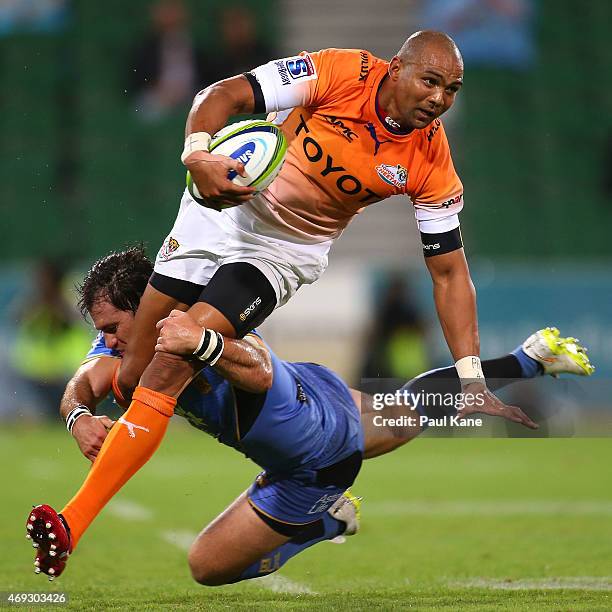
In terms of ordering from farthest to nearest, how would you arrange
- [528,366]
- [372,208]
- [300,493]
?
[372,208]
[528,366]
[300,493]

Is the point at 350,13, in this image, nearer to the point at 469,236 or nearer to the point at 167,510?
the point at 469,236

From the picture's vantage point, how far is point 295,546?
18.9ft

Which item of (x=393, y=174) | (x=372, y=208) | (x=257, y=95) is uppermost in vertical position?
(x=257, y=95)

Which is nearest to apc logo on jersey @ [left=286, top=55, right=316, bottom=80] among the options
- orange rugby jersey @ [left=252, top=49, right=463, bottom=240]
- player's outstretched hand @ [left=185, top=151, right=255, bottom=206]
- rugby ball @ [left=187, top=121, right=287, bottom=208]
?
orange rugby jersey @ [left=252, top=49, right=463, bottom=240]

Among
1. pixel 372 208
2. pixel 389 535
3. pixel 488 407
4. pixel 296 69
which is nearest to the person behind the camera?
pixel 296 69

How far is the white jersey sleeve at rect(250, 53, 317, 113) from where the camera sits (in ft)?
16.1

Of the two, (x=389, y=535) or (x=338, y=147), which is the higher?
(x=338, y=147)

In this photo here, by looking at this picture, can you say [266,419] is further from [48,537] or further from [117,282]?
[48,537]

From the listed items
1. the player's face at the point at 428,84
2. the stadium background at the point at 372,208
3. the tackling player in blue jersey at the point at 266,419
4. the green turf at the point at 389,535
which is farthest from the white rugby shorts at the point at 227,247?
the stadium background at the point at 372,208

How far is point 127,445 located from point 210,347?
52cm

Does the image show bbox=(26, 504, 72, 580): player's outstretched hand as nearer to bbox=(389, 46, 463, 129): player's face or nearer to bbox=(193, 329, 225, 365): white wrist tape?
bbox=(193, 329, 225, 365): white wrist tape

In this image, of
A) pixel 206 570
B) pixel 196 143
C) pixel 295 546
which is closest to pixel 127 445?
pixel 206 570

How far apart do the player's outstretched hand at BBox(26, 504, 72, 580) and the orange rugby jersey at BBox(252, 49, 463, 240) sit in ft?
5.35

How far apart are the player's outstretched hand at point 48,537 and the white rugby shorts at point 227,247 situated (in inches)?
48.9
